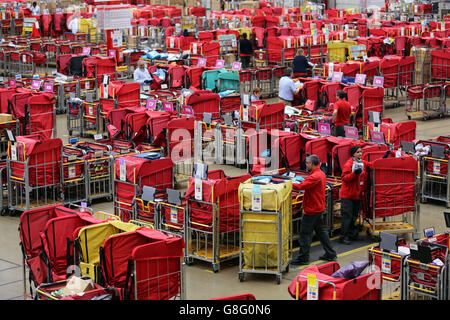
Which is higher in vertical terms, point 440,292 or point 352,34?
point 352,34

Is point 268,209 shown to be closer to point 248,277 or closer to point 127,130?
point 248,277

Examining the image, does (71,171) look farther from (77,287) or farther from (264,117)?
(77,287)

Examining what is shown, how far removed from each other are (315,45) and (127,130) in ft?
54.1

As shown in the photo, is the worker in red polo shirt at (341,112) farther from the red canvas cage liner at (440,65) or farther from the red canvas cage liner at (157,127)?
the red canvas cage liner at (440,65)

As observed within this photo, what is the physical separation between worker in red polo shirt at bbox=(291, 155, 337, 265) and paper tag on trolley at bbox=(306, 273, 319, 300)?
403 centimetres

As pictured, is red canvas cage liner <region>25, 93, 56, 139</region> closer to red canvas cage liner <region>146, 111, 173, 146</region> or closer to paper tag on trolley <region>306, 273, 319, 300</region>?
red canvas cage liner <region>146, 111, 173, 146</region>

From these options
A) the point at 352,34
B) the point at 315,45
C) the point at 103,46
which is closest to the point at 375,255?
the point at 315,45

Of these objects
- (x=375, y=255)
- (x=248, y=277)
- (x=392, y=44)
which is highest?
(x=392, y=44)

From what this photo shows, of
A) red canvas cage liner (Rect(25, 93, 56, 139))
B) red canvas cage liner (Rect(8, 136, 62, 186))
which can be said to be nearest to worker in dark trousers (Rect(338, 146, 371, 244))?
red canvas cage liner (Rect(8, 136, 62, 186))

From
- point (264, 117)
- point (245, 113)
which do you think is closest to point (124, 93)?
point (245, 113)

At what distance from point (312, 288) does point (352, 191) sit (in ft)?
17.0

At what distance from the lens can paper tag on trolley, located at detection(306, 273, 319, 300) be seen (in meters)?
9.34

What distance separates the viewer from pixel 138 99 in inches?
923
